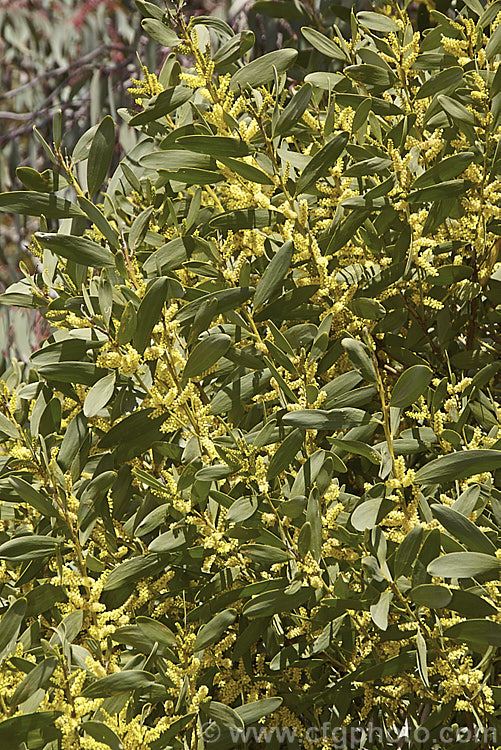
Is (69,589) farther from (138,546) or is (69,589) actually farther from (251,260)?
(251,260)

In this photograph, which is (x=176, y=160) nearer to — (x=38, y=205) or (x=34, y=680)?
(x=38, y=205)

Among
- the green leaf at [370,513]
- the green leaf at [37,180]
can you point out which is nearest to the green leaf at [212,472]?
the green leaf at [370,513]

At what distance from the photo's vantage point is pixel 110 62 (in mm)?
3184

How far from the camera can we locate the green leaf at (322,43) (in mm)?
859

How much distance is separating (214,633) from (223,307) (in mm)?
266

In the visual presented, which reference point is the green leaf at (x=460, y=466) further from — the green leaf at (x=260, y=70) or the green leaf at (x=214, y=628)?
the green leaf at (x=260, y=70)

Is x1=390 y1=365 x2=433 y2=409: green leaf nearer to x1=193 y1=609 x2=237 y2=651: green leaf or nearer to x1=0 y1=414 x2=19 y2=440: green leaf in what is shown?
x1=193 y1=609 x2=237 y2=651: green leaf

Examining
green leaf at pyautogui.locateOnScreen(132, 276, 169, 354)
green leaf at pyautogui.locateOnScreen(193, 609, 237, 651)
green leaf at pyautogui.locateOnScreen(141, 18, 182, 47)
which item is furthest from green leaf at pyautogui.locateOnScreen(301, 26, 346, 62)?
green leaf at pyautogui.locateOnScreen(193, 609, 237, 651)

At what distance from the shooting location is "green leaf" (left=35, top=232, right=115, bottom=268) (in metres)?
0.67

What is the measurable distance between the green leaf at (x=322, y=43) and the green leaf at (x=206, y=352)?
41 centimetres

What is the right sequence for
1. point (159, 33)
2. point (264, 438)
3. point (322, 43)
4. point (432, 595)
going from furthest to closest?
point (322, 43) → point (159, 33) → point (264, 438) → point (432, 595)

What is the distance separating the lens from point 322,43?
2.85 ft

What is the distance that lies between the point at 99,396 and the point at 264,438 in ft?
0.46

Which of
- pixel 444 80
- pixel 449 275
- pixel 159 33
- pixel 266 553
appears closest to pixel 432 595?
pixel 266 553
